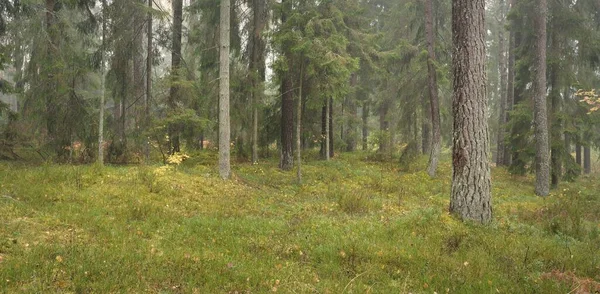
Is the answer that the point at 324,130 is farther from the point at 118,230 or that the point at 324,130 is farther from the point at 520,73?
the point at 118,230

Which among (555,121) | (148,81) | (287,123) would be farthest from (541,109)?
(148,81)

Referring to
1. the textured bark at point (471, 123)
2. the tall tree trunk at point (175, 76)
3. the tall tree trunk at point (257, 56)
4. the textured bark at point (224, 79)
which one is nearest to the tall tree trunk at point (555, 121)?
the textured bark at point (471, 123)

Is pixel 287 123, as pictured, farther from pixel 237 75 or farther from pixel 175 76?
pixel 175 76

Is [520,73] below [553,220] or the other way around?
the other way around

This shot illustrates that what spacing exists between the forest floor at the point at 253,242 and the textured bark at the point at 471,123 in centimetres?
57

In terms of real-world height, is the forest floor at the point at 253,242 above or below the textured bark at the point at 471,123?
below

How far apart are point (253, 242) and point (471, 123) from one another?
5239 mm

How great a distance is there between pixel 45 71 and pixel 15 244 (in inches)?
418

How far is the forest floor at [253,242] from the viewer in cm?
486

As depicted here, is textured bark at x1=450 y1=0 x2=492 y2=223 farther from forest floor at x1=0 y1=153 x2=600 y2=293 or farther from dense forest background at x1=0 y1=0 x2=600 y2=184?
dense forest background at x1=0 y1=0 x2=600 y2=184

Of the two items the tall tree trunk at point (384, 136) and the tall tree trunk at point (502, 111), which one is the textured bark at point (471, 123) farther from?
the tall tree trunk at point (502, 111)

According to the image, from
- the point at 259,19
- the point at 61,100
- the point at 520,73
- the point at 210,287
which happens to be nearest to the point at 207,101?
the point at 259,19

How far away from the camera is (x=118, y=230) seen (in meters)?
6.52

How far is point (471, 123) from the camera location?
8039 millimetres
